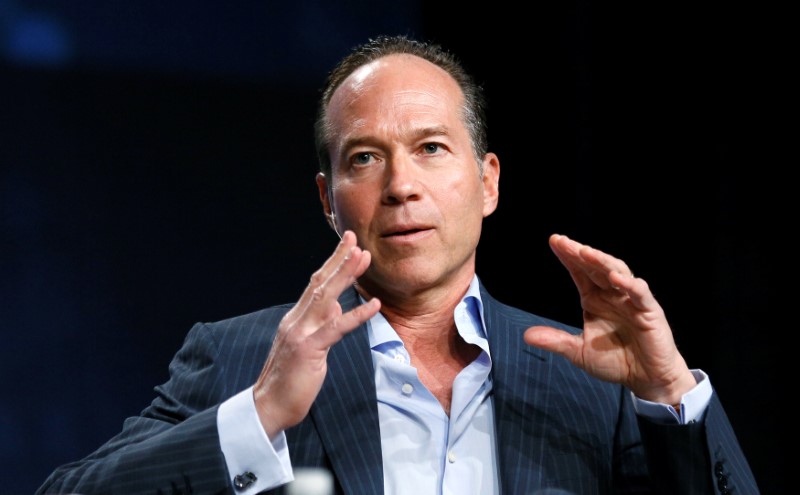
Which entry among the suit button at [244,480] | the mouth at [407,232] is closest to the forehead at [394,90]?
the mouth at [407,232]

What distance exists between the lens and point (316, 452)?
67.4 inches

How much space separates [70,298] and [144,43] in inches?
25.8

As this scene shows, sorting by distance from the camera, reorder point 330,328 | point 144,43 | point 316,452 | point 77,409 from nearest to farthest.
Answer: point 330,328 → point 316,452 → point 77,409 → point 144,43

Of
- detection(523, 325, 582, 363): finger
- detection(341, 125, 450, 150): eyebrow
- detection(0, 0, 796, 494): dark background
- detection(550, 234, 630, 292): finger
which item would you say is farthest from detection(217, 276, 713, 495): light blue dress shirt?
detection(0, 0, 796, 494): dark background

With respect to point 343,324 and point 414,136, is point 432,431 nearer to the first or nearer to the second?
point 343,324

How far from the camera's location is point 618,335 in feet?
5.56

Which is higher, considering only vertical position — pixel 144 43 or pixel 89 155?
pixel 144 43

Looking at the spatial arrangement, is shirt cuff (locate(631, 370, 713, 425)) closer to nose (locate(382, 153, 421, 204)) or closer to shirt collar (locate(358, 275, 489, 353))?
shirt collar (locate(358, 275, 489, 353))

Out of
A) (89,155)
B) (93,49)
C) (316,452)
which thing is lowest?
(316,452)

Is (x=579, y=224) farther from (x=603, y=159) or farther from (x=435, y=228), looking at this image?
(x=435, y=228)

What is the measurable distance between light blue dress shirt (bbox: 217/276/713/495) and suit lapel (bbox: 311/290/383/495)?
39 millimetres

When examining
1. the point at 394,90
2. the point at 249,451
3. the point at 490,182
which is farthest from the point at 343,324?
the point at 490,182

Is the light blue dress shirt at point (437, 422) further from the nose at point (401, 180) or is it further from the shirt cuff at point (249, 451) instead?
the nose at point (401, 180)

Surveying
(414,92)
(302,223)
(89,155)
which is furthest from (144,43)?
(414,92)
